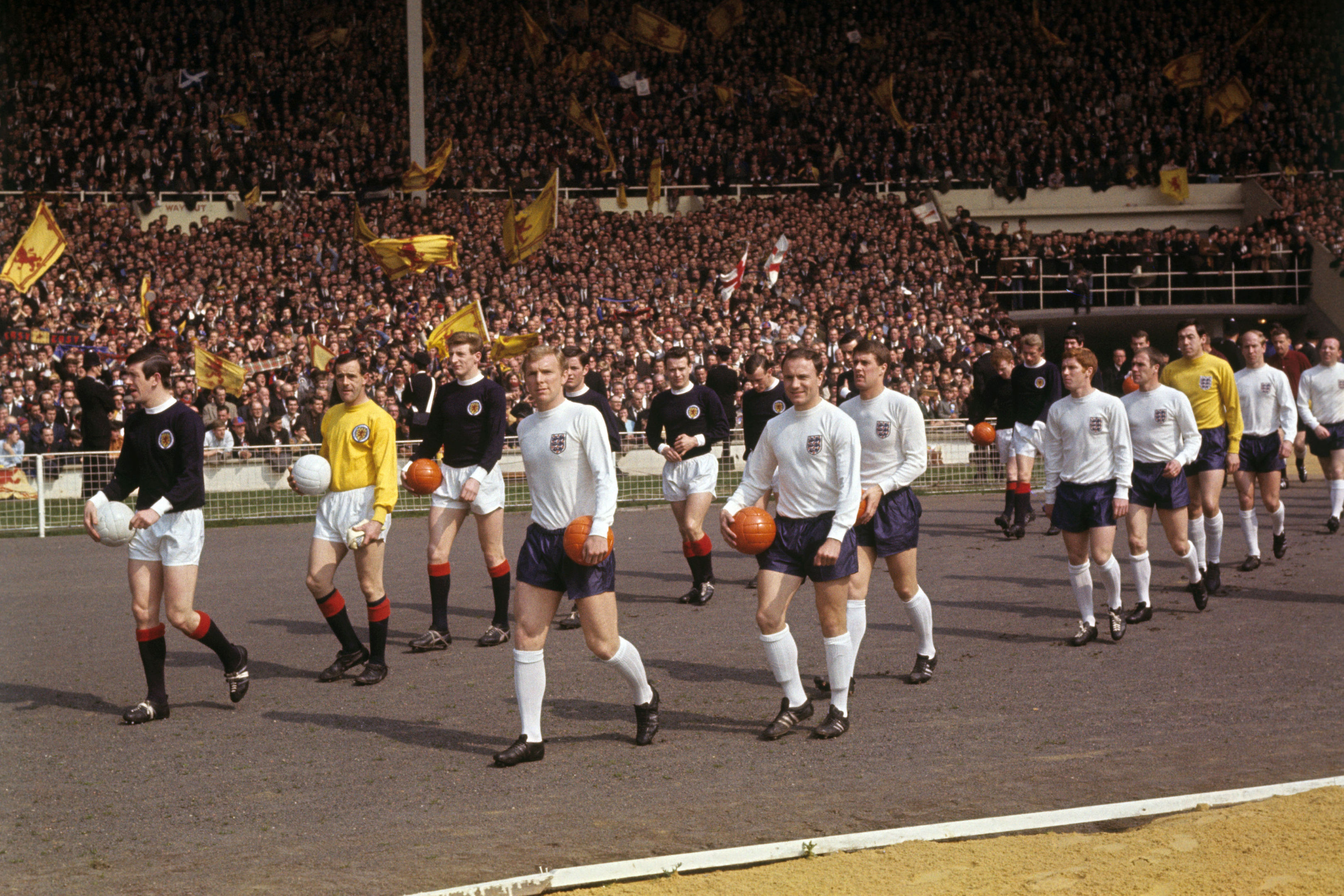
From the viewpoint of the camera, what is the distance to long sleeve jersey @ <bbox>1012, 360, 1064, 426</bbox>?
13.8 meters

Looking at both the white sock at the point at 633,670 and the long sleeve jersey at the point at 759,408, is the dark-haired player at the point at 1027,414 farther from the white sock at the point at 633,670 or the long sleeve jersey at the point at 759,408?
the white sock at the point at 633,670

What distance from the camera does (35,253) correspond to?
21469 mm

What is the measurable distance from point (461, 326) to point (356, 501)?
14042 millimetres

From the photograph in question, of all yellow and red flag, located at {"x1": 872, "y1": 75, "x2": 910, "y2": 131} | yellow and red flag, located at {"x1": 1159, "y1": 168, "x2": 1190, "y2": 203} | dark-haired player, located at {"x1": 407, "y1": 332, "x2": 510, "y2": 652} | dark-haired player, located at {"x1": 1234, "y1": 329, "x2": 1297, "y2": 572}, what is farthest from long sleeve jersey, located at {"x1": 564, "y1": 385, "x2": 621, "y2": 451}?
yellow and red flag, located at {"x1": 1159, "y1": 168, "x2": 1190, "y2": 203}

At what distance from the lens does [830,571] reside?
642 centimetres

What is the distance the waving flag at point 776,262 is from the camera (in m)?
27.9

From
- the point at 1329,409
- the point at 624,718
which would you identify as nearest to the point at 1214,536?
the point at 1329,409

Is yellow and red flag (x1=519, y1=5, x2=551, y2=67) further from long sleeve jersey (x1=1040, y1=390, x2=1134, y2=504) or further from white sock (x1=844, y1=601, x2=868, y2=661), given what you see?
white sock (x1=844, y1=601, x2=868, y2=661)

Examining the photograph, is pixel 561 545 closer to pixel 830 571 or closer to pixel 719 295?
pixel 830 571

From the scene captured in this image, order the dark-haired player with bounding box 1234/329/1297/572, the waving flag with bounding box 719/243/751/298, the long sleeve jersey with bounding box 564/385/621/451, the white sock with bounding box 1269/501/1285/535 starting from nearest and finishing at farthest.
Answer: the long sleeve jersey with bounding box 564/385/621/451
the dark-haired player with bounding box 1234/329/1297/572
the white sock with bounding box 1269/501/1285/535
the waving flag with bounding box 719/243/751/298

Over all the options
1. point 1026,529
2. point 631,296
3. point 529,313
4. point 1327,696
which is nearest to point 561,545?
point 1327,696

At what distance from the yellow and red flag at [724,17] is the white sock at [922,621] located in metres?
30.9

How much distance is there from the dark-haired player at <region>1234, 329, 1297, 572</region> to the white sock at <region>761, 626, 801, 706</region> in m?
6.43

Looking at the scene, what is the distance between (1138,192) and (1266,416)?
962 inches
